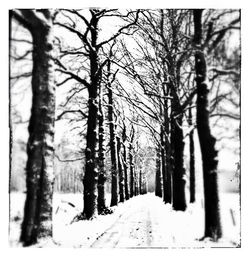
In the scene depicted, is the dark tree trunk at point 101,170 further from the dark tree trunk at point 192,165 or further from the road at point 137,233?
A: the dark tree trunk at point 192,165

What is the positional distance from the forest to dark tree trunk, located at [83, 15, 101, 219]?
0.06ft

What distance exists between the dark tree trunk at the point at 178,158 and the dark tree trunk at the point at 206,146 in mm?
372

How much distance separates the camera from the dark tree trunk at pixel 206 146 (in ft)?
17.9

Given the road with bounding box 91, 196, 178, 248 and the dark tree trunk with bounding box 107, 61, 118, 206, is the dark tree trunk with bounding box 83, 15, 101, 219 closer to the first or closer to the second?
the dark tree trunk with bounding box 107, 61, 118, 206

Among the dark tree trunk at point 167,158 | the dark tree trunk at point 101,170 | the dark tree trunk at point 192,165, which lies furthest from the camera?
the dark tree trunk at point 101,170

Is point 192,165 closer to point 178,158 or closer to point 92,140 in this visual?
point 178,158

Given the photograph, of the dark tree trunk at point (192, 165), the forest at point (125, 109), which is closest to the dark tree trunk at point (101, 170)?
the forest at point (125, 109)

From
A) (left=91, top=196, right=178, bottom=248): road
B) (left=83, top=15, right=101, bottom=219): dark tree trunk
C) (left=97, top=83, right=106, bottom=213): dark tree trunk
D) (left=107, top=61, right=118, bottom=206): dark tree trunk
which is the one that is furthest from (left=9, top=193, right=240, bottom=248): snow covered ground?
(left=107, top=61, right=118, bottom=206): dark tree trunk

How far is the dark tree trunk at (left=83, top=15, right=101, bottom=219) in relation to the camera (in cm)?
611

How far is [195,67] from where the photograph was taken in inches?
227

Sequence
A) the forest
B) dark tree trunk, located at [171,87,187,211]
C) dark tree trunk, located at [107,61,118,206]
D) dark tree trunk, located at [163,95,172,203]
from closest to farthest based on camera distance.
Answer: the forest, dark tree trunk, located at [171,87,187,211], dark tree trunk, located at [163,95,172,203], dark tree trunk, located at [107,61,118,206]
